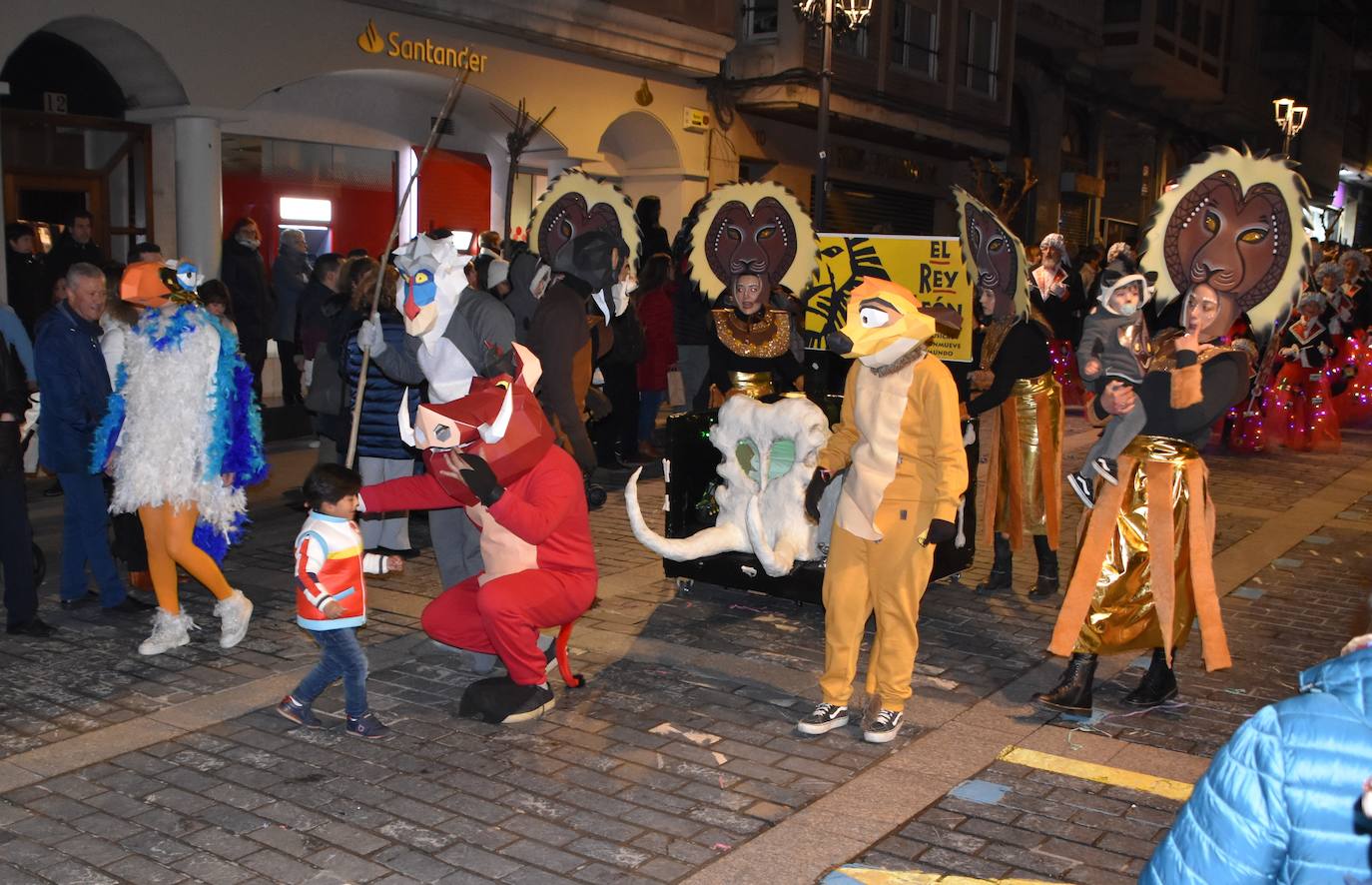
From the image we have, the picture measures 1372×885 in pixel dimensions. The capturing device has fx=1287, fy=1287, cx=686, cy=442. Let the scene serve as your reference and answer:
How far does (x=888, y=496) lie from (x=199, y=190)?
11.0 m

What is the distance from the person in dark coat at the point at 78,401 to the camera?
655 cm

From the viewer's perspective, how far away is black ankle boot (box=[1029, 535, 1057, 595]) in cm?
791

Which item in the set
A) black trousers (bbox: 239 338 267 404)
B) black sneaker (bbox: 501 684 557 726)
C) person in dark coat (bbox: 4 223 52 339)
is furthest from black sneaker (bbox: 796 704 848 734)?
person in dark coat (bbox: 4 223 52 339)

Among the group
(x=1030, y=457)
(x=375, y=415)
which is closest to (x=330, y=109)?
(x=375, y=415)

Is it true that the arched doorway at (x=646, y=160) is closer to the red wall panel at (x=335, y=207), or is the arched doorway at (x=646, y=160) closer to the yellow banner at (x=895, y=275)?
the red wall panel at (x=335, y=207)

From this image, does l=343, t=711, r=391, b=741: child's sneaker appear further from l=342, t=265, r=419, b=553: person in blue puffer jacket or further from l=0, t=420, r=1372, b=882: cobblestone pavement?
l=342, t=265, r=419, b=553: person in blue puffer jacket

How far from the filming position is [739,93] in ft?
69.8

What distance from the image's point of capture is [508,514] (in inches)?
211

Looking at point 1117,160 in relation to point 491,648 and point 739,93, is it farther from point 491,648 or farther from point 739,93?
point 491,648

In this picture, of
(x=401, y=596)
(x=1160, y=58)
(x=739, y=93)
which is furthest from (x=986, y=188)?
(x=401, y=596)

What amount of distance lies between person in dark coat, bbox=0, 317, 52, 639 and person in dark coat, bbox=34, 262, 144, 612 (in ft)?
0.52

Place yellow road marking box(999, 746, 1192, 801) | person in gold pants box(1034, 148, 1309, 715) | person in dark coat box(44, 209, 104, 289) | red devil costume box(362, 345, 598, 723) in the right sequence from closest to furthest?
yellow road marking box(999, 746, 1192, 801), red devil costume box(362, 345, 598, 723), person in gold pants box(1034, 148, 1309, 715), person in dark coat box(44, 209, 104, 289)

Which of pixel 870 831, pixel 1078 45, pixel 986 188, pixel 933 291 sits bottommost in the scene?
pixel 870 831

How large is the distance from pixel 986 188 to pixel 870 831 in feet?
85.5
